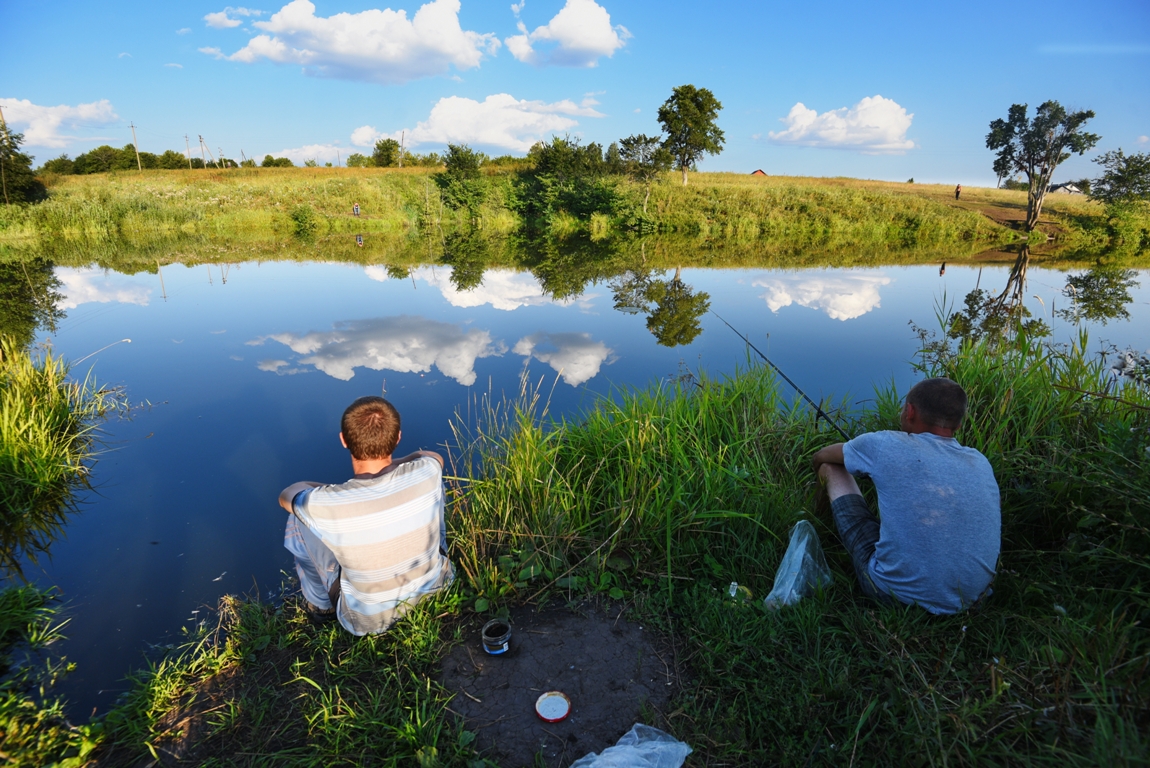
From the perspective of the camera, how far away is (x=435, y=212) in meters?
27.6

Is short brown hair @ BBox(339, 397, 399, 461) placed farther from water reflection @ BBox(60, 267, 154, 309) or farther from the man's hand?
water reflection @ BBox(60, 267, 154, 309)

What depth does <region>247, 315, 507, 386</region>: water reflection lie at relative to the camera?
6.78 meters

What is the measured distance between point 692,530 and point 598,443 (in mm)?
1028

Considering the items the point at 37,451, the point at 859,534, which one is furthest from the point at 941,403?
the point at 37,451

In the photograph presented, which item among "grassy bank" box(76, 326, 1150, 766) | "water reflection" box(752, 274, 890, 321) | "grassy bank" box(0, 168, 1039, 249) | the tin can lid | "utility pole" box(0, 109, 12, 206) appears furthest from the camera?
"grassy bank" box(0, 168, 1039, 249)

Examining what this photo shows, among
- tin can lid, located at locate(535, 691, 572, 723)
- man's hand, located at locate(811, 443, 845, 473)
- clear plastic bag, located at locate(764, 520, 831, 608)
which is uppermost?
man's hand, located at locate(811, 443, 845, 473)

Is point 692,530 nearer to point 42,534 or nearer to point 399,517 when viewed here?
point 399,517

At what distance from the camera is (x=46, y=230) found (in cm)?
2025

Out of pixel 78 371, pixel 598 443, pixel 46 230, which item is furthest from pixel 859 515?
pixel 46 230

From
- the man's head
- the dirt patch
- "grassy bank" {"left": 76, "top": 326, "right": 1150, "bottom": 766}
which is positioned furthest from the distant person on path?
the man's head

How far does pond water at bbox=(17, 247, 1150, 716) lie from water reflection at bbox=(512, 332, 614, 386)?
0.04 metres

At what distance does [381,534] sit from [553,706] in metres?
0.96

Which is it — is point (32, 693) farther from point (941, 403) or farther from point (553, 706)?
point (941, 403)

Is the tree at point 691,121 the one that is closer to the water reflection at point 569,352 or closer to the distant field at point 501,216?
the distant field at point 501,216
